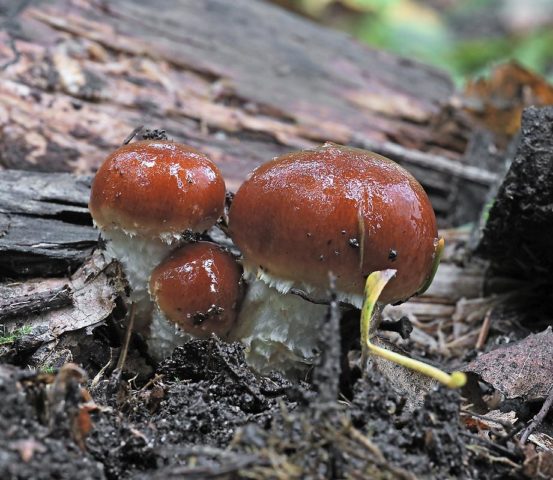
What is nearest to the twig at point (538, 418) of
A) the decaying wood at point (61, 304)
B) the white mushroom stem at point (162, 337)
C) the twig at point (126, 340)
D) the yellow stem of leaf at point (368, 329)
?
the yellow stem of leaf at point (368, 329)

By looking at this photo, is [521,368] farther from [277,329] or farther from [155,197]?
[155,197]

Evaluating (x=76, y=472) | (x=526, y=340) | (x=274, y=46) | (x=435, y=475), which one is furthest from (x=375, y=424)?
(x=274, y=46)

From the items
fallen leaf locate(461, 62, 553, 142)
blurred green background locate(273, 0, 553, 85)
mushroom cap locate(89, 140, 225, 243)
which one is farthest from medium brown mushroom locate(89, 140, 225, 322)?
blurred green background locate(273, 0, 553, 85)

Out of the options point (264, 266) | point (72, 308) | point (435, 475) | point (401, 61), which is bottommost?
point (72, 308)

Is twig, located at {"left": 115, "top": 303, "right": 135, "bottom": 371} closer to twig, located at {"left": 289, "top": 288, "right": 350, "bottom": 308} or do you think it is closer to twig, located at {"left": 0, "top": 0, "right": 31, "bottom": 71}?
twig, located at {"left": 289, "top": 288, "right": 350, "bottom": 308}

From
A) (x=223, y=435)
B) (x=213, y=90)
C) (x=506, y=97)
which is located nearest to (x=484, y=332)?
(x=223, y=435)

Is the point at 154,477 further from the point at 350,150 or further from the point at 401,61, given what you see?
the point at 401,61

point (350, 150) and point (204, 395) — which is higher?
point (350, 150)

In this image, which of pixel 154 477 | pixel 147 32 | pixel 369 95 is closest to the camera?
pixel 154 477
